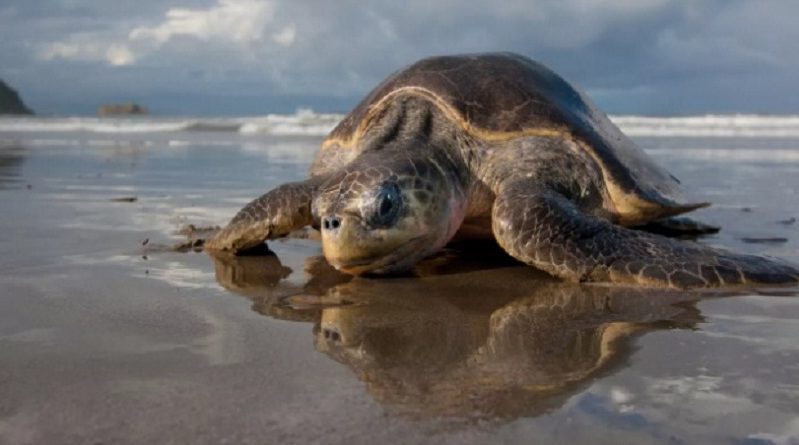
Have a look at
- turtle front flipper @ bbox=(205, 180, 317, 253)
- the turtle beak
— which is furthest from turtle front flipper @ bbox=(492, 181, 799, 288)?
turtle front flipper @ bbox=(205, 180, 317, 253)

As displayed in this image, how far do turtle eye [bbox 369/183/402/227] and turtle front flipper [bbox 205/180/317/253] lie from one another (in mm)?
821

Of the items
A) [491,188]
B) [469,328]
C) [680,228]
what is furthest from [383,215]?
[680,228]

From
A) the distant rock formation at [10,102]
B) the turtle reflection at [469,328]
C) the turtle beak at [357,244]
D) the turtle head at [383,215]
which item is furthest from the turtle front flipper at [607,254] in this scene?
the distant rock formation at [10,102]

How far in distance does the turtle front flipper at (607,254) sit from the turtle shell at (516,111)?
2.44 feet

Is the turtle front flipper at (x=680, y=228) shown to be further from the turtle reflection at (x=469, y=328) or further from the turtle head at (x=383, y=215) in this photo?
the turtle head at (x=383, y=215)

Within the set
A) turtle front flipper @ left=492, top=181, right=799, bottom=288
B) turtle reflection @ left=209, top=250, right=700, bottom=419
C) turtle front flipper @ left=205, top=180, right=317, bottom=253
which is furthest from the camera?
turtle front flipper @ left=205, top=180, right=317, bottom=253

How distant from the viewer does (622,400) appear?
1.90m

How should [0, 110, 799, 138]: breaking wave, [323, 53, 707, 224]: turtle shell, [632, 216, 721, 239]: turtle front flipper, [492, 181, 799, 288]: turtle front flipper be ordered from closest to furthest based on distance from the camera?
[492, 181, 799, 288]: turtle front flipper
[323, 53, 707, 224]: turtle shell
[632, 216, 721, 239]: turtle front flipper
[0, 110, 799, 138]: breaking wave

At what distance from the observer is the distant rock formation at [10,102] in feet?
200

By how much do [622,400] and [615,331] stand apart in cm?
75

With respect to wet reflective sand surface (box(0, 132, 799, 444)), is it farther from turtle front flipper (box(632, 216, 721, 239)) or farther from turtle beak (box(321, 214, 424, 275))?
turtle front flipper (box(632, 216, 721, 239))

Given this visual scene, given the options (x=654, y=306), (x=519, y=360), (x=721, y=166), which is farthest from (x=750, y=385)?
(x=721, y=166)

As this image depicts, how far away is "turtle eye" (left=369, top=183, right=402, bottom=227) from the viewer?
11.3 feet

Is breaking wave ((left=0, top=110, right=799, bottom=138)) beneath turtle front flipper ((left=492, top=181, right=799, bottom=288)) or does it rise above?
above
